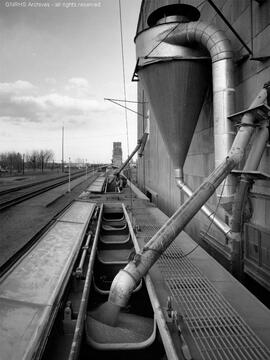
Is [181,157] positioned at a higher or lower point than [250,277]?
higher

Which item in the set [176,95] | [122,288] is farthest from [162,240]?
[176,95]

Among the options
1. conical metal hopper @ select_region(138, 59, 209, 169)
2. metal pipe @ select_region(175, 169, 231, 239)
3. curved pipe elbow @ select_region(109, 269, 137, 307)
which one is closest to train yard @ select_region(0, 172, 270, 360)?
curved pipe elbow @ select_region(109, 269, 137, 307)

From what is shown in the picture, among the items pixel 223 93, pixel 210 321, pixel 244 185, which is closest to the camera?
pixel 210 321

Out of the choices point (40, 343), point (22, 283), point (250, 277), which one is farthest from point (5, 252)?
point (250, 277)

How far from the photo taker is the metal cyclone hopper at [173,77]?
7.33m

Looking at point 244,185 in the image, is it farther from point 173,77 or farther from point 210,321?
point 173,77

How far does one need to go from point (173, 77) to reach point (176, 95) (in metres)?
0.50

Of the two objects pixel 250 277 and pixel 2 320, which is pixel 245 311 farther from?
pixel 2 320

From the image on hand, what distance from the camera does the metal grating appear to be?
9.52 feet

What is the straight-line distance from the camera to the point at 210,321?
3428 mm

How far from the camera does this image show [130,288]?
3666 mm

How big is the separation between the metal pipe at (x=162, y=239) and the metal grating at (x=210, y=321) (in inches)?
29.7

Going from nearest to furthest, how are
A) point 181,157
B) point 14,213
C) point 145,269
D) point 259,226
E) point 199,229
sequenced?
1. point 145,269
2. point 259,226
3. point 181,157
4. point 199,229
5. point 14,213

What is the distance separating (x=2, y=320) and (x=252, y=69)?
266 inches
